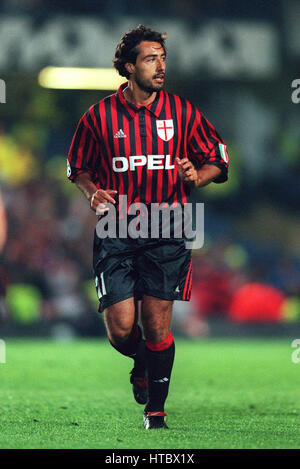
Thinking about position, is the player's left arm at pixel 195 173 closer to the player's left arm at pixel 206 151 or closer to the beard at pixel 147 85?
the player's left arm at pixel 206 151

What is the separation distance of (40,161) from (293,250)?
14.5 ft

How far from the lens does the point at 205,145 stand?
16.3ft

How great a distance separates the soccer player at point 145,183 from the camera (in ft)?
15.6

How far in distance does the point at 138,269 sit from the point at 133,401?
1.40 metres

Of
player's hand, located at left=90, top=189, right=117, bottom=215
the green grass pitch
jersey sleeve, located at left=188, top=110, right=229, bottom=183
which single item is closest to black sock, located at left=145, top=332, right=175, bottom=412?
the green grass pitch

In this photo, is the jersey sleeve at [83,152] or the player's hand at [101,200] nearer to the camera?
the player's hand at [101,200]

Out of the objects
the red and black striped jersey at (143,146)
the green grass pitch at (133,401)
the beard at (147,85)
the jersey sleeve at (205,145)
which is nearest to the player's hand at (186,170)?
the red and black striped jersey at (143,146)

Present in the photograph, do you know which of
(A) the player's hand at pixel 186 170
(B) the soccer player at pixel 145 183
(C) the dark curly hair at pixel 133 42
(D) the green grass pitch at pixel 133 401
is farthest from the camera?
(C) the dark curly hair at pixel 133 42

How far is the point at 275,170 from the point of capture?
15320 millimetres

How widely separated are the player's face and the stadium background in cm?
595

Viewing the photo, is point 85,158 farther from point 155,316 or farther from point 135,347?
point 135,347

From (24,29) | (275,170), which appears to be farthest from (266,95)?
(24,29)

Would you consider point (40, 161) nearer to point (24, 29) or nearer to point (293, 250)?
point (24, 29)

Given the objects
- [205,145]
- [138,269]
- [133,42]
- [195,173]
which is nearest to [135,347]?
[138,269]
